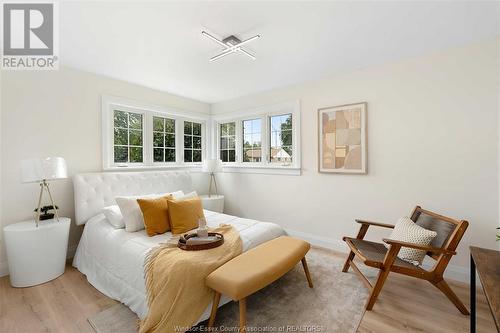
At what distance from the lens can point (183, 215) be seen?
2.57 m

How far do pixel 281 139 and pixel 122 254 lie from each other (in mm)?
2832

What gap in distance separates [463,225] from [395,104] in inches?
61.3

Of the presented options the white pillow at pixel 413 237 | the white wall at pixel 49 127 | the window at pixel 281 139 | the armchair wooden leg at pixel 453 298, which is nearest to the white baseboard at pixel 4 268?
the white wall at pixel 49 127

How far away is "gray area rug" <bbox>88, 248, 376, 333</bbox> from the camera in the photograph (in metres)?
1.78

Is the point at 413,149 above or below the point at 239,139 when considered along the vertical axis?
below

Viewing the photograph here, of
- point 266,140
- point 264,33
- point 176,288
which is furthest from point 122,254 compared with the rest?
point 266,140

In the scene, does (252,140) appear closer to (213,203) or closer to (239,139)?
(239,139)

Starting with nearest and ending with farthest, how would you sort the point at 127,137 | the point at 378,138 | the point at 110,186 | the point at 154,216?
the point at 154,216
the point at 378,138
the point at 110,186
the point at 127,137

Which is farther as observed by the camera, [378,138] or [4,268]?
[378,138]

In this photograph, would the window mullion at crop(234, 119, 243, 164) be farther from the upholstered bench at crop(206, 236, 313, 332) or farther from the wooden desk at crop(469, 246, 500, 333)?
the wooden desk at crop(469, 246, 500, 333)

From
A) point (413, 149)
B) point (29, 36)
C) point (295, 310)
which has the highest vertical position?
point (29, 36)

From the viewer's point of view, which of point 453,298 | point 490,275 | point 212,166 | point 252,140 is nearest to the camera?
point 490,275

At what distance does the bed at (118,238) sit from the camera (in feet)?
6.42

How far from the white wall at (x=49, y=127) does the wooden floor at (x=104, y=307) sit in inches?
31.1
